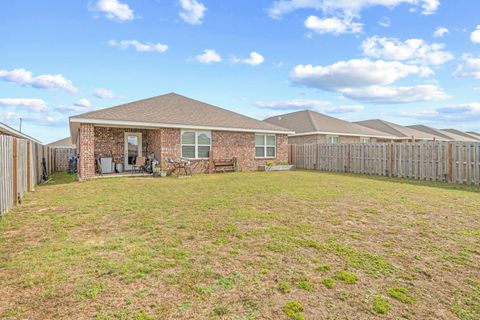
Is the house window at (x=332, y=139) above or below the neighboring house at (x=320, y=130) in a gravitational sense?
below

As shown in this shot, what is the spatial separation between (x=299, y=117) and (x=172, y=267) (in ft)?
83.2

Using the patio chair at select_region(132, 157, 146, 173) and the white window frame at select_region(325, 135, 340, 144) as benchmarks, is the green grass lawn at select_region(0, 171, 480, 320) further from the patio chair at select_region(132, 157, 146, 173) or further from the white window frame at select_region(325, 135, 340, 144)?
the white window frame at select_region(325, 135, 340, 144)

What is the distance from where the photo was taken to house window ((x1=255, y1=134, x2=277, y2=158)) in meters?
19.0

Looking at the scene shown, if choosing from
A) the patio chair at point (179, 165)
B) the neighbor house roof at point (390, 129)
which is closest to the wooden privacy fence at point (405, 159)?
the patio chair at point (179, 165)

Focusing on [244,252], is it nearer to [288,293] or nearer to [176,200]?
[288,293]

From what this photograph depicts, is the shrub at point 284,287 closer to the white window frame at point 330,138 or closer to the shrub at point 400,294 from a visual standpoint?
the shrub at point 400,294

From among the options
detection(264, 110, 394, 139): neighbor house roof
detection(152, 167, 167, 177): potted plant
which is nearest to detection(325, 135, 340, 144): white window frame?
detection(264, 110, 394, 139): neighbor house roof

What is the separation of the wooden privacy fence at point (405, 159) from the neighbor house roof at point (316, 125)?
430 centimetres

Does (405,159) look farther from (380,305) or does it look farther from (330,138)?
(380,305)

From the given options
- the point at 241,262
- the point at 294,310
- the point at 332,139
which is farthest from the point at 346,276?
the point at 332,139

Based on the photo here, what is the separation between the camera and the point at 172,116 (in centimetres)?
1605

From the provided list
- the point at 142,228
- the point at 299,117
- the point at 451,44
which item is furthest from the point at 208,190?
the point at 299,117

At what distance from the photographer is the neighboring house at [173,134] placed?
13.6m

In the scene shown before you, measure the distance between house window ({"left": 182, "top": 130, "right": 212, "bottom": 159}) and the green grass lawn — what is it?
930 cm
